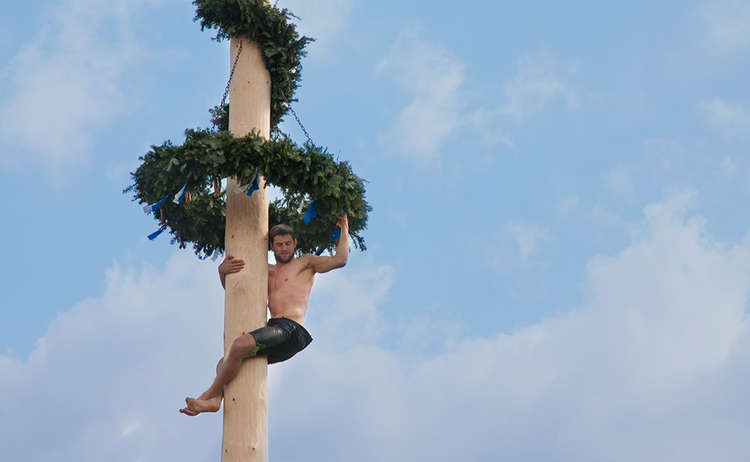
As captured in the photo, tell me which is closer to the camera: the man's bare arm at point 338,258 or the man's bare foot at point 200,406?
the man's bare foot at point 200,406

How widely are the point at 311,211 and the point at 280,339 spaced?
136 cm

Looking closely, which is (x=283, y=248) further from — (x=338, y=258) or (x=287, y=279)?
(x=338, y=258)

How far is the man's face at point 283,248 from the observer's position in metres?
10.3

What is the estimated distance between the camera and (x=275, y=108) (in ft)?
36.5

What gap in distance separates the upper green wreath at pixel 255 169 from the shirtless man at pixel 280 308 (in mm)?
413

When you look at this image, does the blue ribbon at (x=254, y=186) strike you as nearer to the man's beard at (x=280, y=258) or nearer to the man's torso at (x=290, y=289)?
the man's beard at (x=280, y=258)

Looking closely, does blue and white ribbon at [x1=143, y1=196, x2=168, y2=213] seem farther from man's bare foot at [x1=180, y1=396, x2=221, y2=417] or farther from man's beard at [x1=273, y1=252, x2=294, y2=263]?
man's bare foot at [x1=180, y1=396, x2=221, y2=417]

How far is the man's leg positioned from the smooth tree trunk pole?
8 cm

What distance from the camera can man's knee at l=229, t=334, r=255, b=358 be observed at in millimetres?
9344

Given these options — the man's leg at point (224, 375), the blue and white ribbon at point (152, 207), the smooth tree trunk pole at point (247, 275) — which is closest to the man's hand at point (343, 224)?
the smooth tree trunk pole at point (247, 275)

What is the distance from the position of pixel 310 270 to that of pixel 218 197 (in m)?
1.28

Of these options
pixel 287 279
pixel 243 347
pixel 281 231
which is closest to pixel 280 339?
pixel 243 347

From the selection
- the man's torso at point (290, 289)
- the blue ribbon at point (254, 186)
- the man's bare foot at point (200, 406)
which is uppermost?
the blue ribbon at point (254, 186)

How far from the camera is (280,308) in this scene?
32.8 feet
